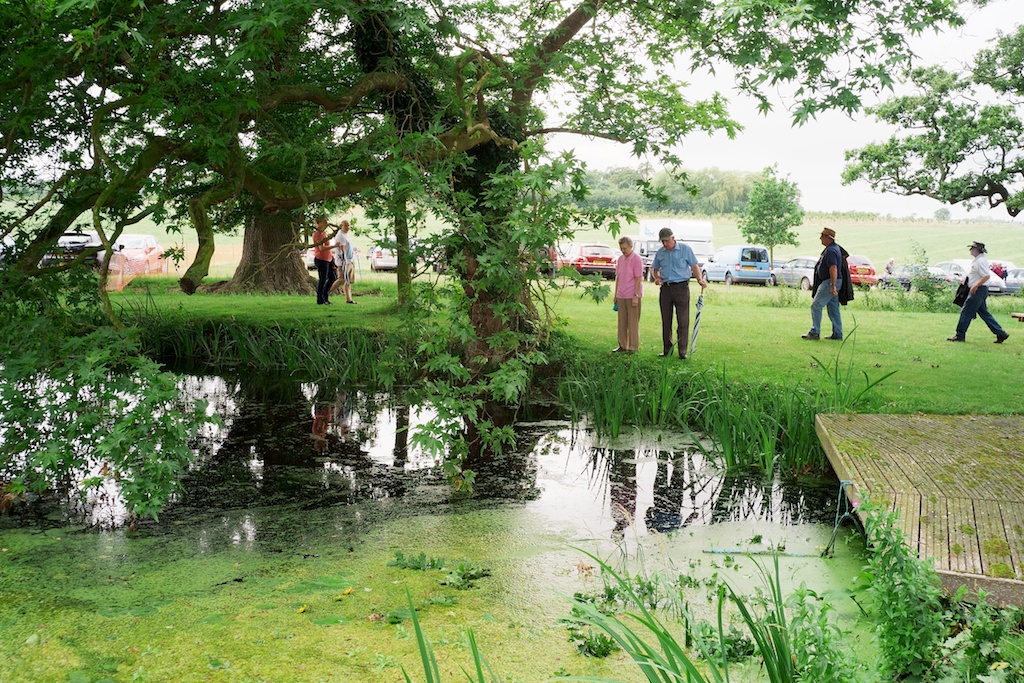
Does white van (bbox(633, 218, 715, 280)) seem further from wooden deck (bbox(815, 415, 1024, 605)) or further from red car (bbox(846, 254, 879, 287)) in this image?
wooden deck (bbox(815, 415, 1024, 605))

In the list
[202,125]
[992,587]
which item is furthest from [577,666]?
[202,125]

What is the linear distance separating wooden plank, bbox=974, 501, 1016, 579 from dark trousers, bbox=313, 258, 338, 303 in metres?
12.2

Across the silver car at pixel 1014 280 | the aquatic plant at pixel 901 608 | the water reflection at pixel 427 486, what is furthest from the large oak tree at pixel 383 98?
the silver car at pixel 1014 280

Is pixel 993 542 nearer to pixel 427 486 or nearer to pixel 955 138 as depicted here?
pixel 427 486

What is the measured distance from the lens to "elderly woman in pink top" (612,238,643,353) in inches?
405

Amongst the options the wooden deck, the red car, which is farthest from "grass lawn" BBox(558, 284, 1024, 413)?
the red car

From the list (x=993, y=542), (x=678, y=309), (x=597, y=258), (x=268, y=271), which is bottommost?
(x=993, y=542)

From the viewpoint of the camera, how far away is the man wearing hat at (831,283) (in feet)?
36.9

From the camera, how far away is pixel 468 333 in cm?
557

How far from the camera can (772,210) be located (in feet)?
111

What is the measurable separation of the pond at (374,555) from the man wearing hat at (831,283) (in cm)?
470

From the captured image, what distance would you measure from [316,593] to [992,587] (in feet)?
9.78

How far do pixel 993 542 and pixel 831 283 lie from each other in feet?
25.0

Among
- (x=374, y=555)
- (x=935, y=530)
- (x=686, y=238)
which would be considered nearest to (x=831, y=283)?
(x=935, y=530)
